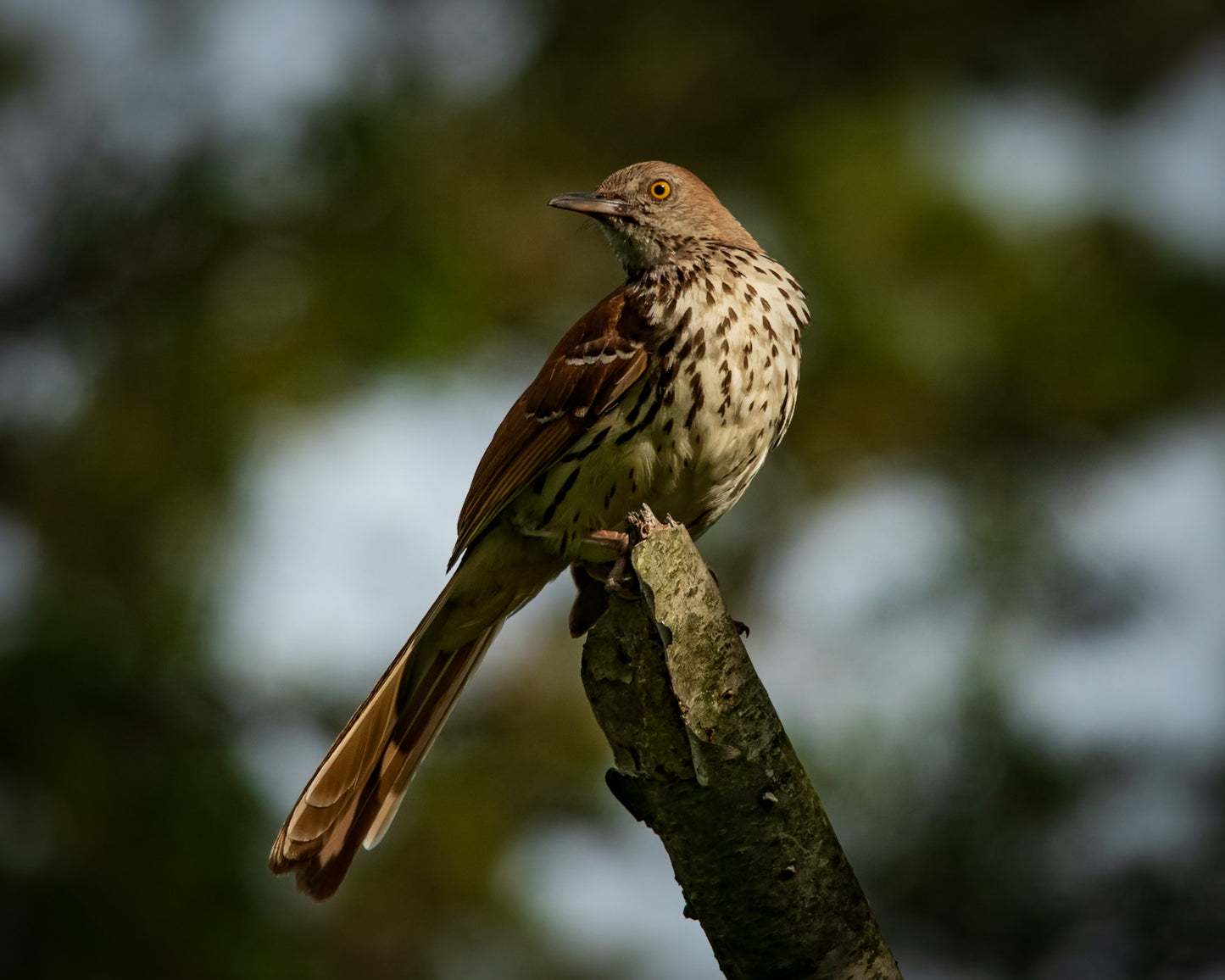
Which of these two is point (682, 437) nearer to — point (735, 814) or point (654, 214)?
point (654, 214)

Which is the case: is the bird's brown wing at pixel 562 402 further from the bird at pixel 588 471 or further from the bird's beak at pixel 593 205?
the bird's beak at pixel 593 205

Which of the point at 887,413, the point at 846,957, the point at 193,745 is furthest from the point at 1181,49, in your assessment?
the point at 846,957

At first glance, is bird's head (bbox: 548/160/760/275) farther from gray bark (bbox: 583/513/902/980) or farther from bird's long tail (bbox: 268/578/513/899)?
gray bark (bbox: 583/513/902/980)

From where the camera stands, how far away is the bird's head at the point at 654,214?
411cm

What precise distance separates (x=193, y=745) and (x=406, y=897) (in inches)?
39.8

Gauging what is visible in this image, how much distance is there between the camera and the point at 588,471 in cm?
356

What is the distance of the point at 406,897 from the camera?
5953 millimetres

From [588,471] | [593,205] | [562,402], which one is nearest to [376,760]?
[588,471]

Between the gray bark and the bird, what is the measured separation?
98 centimetres

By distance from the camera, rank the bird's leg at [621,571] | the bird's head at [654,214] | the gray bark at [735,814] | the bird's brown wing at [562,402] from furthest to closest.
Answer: the bird's head at [654,214]
the bird's brown wing at [562,402]
the bird's leg at [621,571]
the gray bark at [735,814]

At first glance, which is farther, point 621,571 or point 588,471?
point 588,471

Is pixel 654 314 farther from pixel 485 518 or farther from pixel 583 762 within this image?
pixel 583 762

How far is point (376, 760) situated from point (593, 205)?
1.60m

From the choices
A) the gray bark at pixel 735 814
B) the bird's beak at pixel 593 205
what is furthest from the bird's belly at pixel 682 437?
the gray bark at pixel 735 814
